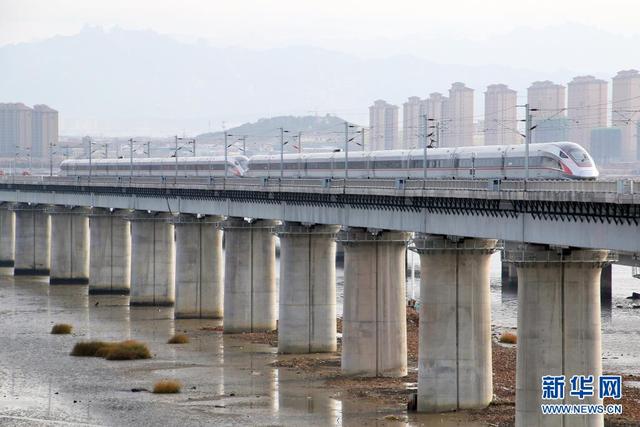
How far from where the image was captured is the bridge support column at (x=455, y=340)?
5569cm

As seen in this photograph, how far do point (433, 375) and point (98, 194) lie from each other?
67.0 m

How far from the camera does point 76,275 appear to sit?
12350 centimetres

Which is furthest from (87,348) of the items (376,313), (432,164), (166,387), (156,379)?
(432,164)

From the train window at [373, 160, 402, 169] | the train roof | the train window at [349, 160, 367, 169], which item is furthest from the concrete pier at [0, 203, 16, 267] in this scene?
the train window at [373, 160, 402, 169]

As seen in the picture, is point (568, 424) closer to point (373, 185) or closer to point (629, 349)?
point (373, 185)

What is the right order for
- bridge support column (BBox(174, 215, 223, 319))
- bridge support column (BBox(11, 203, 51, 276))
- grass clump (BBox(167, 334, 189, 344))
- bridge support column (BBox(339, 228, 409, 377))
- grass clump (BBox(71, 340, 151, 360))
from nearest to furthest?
bridge support column (BBox(339, 228, 409, 377)) → grass clump (BBox(71, 340, 151, 360)) → grass clump (BBox(167, 334, 189, 344)) → bridge support column (BBox(174, 215, 223, 319)) → bridge support column (BBox(11, 203, 51, 276))

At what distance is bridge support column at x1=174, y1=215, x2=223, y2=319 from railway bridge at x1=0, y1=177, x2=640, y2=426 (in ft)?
0.29

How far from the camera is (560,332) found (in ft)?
154

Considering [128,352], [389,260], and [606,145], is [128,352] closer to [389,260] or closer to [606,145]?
[389,260]

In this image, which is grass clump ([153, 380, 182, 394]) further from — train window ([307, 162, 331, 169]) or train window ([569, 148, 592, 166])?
train window ([307, 162, 331, 169])

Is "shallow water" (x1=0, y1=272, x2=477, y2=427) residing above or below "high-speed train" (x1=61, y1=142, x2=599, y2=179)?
below

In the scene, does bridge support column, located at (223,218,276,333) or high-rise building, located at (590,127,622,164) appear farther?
high-rise building, located at (590,127,622,164)

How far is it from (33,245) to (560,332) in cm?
9705

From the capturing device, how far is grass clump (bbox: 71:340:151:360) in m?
74.6
